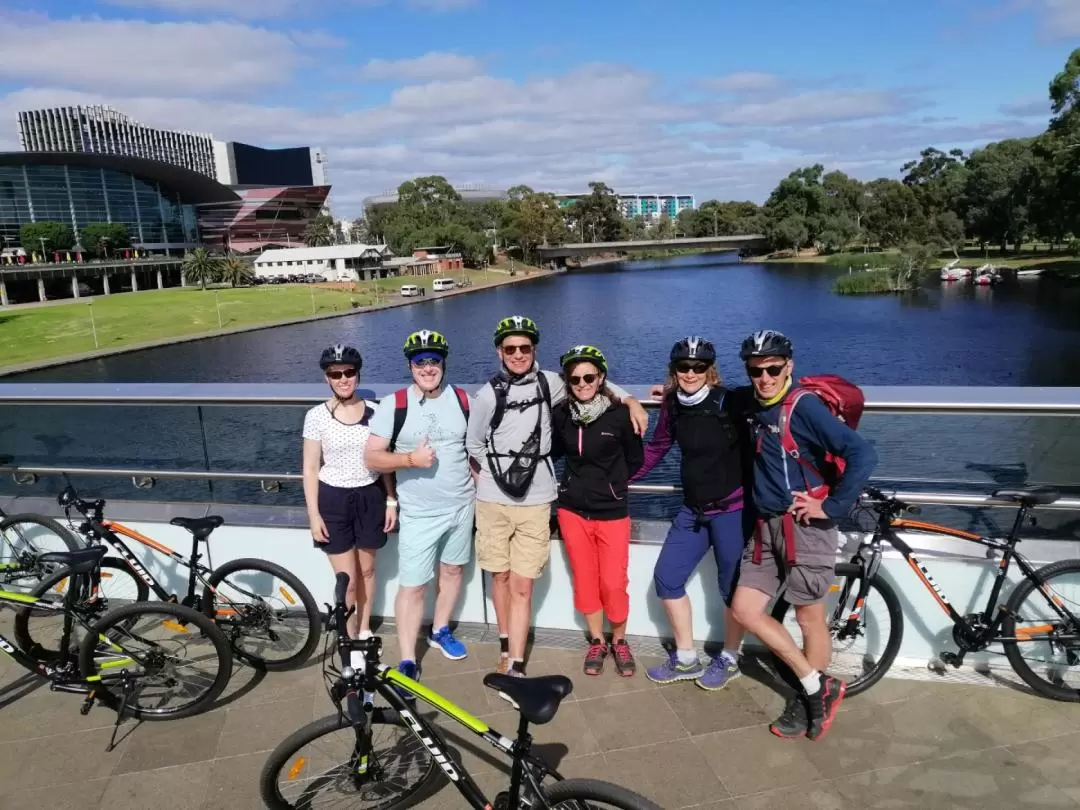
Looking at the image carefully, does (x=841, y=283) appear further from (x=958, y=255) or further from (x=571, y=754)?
(x=571, y=754)

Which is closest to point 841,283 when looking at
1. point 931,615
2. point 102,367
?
point 102,367

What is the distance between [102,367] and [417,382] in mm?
54321

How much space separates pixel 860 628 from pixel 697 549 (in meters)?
0.82

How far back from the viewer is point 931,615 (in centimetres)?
361

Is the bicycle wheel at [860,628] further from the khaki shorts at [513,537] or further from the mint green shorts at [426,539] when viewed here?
the mint green shorts at [426,539]

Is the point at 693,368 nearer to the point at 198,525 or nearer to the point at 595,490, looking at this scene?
the point at 595,490

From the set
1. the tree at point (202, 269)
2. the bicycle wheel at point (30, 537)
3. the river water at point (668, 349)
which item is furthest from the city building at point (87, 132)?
the bicycle wheel at point (30, 537)

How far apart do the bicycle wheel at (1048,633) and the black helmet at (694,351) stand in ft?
5.34

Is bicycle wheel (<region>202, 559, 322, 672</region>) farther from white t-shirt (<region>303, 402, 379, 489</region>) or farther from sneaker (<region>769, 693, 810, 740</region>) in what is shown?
sneaker (<region>769, 693, 810, 740</region>)

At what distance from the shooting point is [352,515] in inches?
146

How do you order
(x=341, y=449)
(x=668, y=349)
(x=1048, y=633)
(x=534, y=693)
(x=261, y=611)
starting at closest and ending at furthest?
(x=534, y=693)
(x=1048, y=633)
(x=341, y=449)
(x=261, y=611)
(x=668, y=349)

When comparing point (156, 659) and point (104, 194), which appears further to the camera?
point (104, 194)

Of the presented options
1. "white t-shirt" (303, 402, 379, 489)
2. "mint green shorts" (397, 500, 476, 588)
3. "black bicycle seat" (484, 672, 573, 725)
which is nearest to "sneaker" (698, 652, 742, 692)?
"mint green shorts" (397, 500, 476, 588)

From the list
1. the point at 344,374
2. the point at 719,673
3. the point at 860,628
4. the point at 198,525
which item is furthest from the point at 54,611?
the point at 860,628
